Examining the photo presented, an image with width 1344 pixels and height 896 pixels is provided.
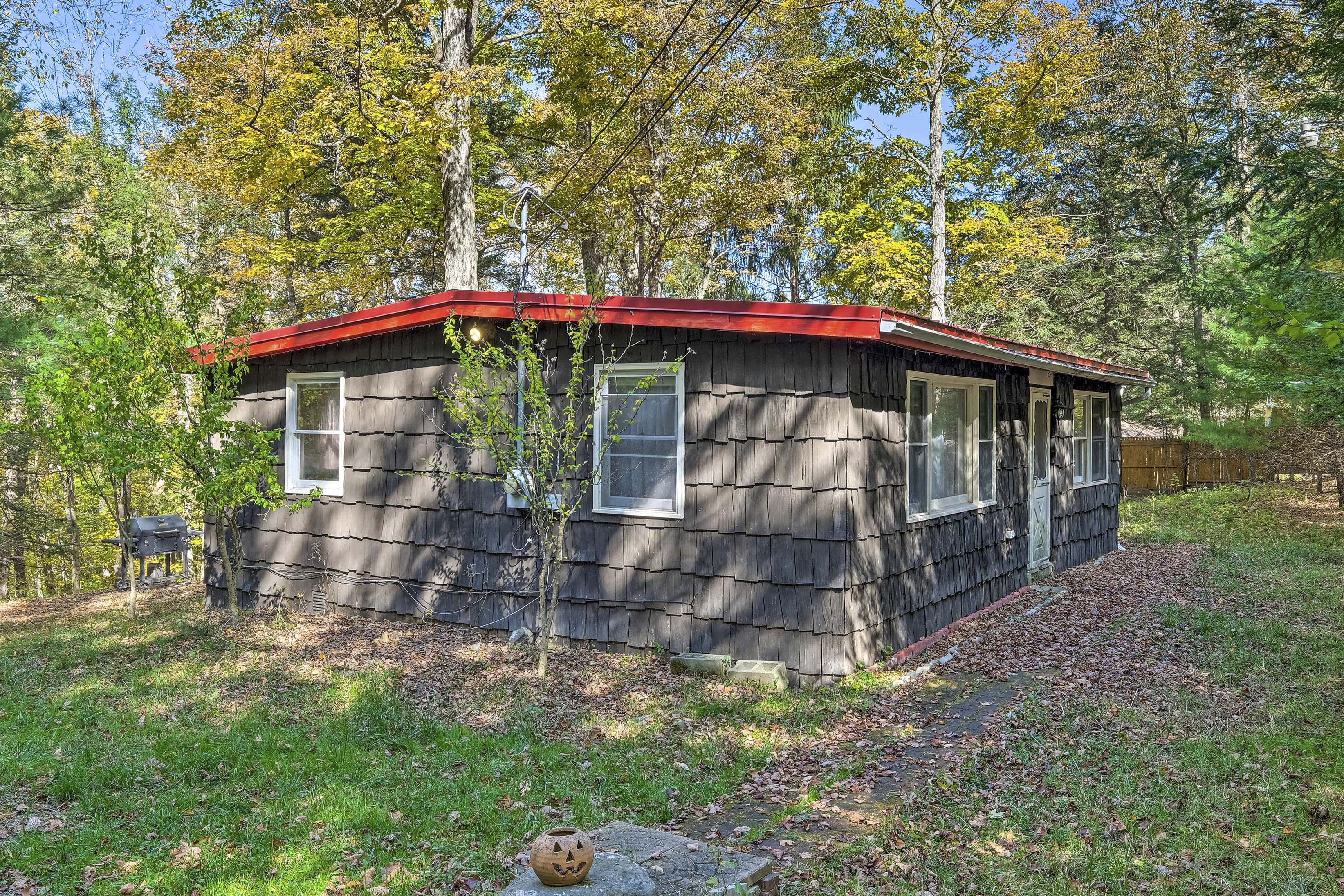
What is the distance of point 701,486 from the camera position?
6.92 m

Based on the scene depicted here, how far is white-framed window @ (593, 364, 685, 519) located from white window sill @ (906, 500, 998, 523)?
6.74ft

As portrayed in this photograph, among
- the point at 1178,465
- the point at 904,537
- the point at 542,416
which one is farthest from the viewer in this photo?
the point at 1178,465

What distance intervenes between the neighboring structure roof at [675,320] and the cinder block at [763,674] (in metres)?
2.54

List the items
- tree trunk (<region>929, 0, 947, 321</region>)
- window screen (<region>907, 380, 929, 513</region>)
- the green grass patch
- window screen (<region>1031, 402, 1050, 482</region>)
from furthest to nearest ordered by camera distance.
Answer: tree trunk (<region>929, 0, 947, 321</region>)
window screen (<region>1031, 402, 1050, 482</region>)
window screen (<region>907, 380, 929, 513</region>)
the green grass patch

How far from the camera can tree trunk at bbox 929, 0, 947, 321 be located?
1692 cm

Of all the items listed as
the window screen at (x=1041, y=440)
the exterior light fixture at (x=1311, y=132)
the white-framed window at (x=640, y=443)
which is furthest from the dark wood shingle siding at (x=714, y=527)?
the exterior light fixture at (x=1311, y=132)

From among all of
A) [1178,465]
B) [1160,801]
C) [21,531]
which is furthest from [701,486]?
[1178,465]

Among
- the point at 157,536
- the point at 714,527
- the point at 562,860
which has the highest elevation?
the point at 714,527

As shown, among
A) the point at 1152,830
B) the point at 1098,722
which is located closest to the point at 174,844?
the point at 1152,830

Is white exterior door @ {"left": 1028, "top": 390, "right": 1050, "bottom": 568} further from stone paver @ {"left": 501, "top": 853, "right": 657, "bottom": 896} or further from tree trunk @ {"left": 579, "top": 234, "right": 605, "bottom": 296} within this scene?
tree trunk @ {"left": 579, "top": 234, "right": 605, "bottom": 296}

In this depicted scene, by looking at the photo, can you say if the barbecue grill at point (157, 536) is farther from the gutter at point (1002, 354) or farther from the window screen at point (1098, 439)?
the window screen at point (1098, 439)

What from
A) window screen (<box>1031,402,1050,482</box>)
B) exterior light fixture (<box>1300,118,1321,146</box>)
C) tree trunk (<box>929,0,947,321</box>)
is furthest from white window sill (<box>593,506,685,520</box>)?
exterior light fixture (<box>1300,118,1321,146</box>)

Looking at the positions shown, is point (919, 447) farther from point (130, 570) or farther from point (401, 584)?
point (130, 570)

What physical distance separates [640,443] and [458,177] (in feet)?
25.0
